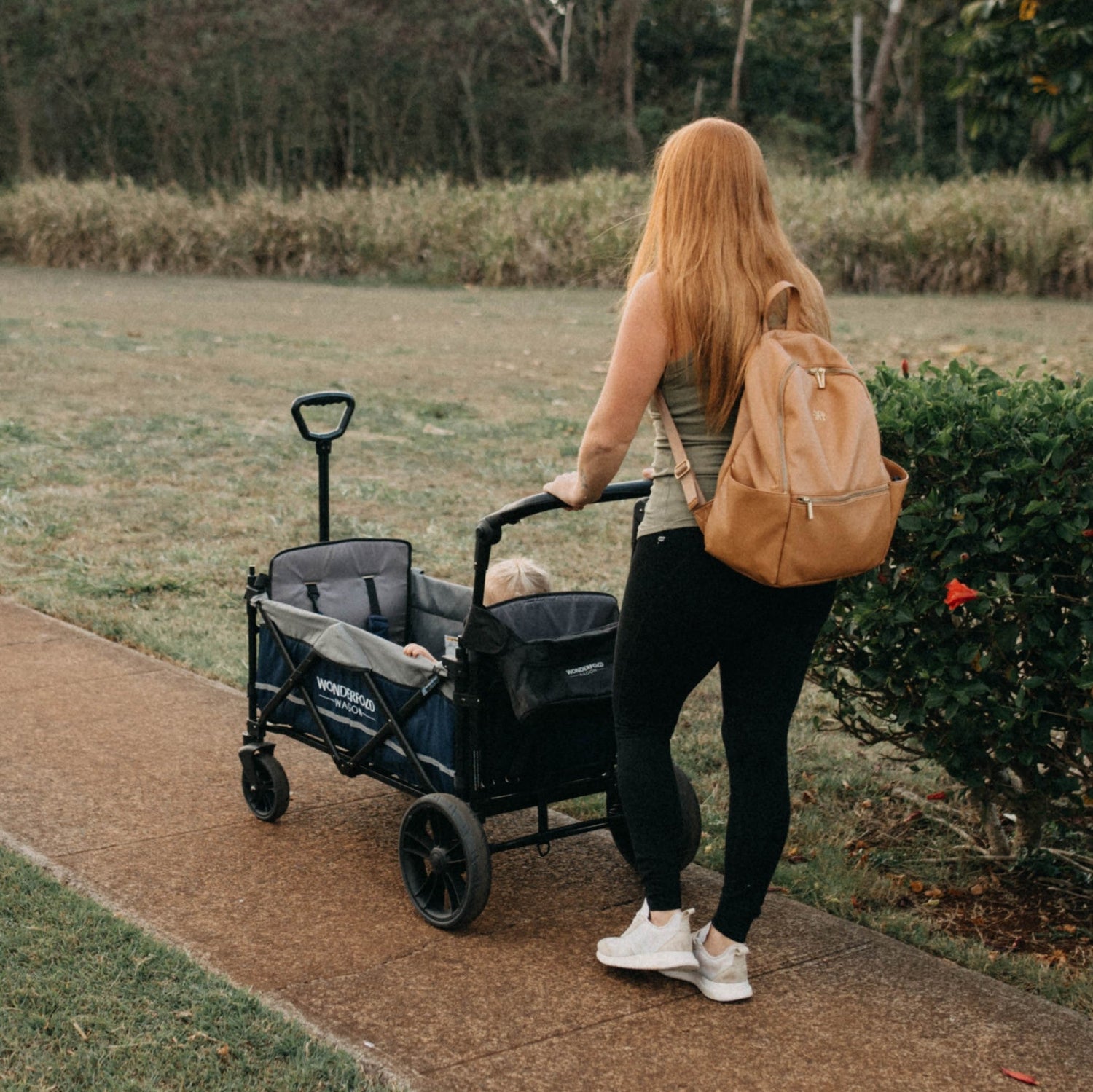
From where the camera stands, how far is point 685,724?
5430 mm

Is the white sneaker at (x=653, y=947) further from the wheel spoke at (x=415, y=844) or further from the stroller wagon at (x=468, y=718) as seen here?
the wheel spoke at (x=415, y=844)

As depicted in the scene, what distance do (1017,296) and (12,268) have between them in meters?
16.2

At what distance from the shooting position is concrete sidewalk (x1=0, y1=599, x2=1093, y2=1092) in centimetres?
299

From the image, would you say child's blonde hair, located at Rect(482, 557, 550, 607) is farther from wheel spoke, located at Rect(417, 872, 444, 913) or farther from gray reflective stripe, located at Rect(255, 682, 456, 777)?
wheel spoke, located at Rect(417, 872, 444, 913)

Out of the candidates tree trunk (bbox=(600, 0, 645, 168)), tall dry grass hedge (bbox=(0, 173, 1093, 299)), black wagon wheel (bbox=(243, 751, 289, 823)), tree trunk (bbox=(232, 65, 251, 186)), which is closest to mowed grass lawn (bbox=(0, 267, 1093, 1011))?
black wagon wheel (bbox=(243, 751, 289, 823))

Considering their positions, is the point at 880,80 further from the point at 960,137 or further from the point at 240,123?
the point at 240,123

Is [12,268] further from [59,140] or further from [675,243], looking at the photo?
[675,243]

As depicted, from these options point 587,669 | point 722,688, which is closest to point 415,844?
point 587,669

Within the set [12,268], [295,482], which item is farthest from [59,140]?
[295,482]

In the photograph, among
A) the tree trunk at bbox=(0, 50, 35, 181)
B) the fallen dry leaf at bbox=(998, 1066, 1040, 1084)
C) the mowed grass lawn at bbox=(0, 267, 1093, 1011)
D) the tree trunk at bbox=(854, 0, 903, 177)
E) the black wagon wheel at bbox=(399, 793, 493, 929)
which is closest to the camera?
the fallen dry leaf at bbox=(998, 1066, 1040, 1084)

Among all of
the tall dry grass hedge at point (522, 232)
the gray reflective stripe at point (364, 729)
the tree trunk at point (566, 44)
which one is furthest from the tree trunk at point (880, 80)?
the gray reflective stripe at point (364, 729)

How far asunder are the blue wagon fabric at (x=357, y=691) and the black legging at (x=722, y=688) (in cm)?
55

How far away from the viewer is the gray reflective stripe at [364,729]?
3646 mm

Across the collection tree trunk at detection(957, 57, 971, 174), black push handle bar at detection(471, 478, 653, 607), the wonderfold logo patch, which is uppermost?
tree trunk at detection(957, 57, 971, 174)
